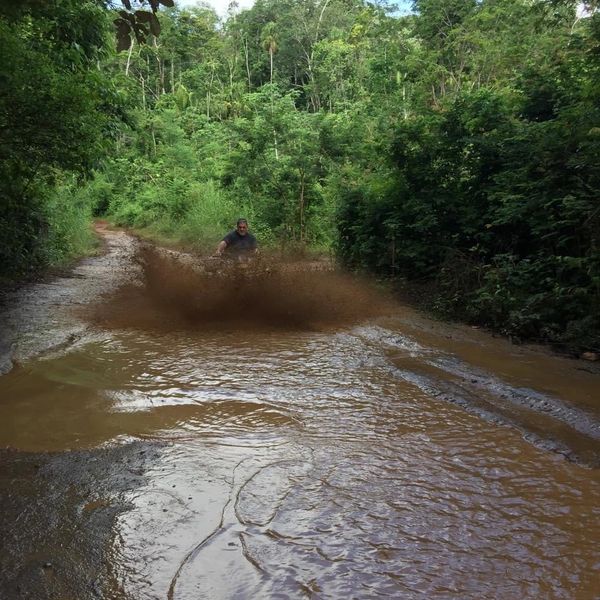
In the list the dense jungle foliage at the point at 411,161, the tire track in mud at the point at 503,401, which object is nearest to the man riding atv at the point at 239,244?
the dense jungle foliage at the point at 411,161

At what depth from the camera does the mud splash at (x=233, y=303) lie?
8.95m

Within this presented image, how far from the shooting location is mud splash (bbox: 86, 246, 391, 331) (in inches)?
352

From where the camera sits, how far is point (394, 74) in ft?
79.3

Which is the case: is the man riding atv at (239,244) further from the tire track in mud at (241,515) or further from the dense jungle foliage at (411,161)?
the tire track in mud at (241,515)

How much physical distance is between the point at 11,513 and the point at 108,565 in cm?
86

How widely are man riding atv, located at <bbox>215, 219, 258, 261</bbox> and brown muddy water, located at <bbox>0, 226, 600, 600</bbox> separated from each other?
3.02 meters

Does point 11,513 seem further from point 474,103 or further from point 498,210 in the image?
point 474,103

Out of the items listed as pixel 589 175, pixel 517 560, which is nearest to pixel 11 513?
pixel 517 560

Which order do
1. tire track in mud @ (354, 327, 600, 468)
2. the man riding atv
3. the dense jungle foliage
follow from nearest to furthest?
tire track in mud @ (354, 327, 600, 468)
the dense jungle foliage
the man riding atv

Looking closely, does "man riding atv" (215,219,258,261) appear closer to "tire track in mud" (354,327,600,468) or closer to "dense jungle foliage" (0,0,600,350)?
"dense jungle foliage" (0,0,600,350)

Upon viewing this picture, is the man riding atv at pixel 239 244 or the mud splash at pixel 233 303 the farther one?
the man riding atv at pixel 239 244

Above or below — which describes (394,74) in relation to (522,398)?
above

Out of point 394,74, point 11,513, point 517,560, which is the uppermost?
point 394,74

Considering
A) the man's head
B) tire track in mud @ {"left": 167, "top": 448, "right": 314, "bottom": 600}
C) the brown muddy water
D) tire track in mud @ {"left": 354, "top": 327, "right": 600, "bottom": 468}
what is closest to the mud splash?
the brown muddy water
